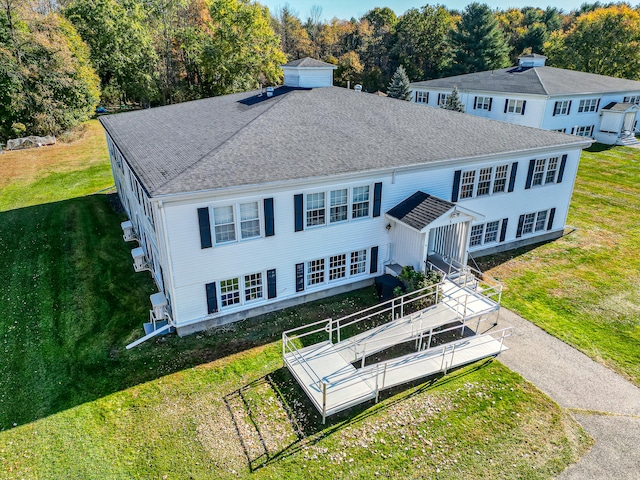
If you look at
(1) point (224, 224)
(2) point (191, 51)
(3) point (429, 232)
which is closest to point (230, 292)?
(1) point (224, 224)

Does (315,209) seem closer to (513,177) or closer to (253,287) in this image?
(253,287)

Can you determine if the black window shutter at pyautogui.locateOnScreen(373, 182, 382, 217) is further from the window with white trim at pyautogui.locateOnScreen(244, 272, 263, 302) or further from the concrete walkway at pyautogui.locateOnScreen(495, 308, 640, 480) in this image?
the concrete walkway at pyautogui.locateOnScreen(495, 308, 640, 480)

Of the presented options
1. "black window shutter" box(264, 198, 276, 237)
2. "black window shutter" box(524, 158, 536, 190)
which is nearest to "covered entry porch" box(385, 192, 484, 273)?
"black window shutter" box(524, 158, 536, 190)

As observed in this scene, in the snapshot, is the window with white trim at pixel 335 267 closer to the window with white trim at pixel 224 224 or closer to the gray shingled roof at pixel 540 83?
the window with white trim at pixel 224 224

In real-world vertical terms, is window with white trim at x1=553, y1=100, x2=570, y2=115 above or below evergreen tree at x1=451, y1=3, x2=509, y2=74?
below

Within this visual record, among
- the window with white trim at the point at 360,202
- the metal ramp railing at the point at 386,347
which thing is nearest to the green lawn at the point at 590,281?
the metal ramp railing at the point at 386,347
